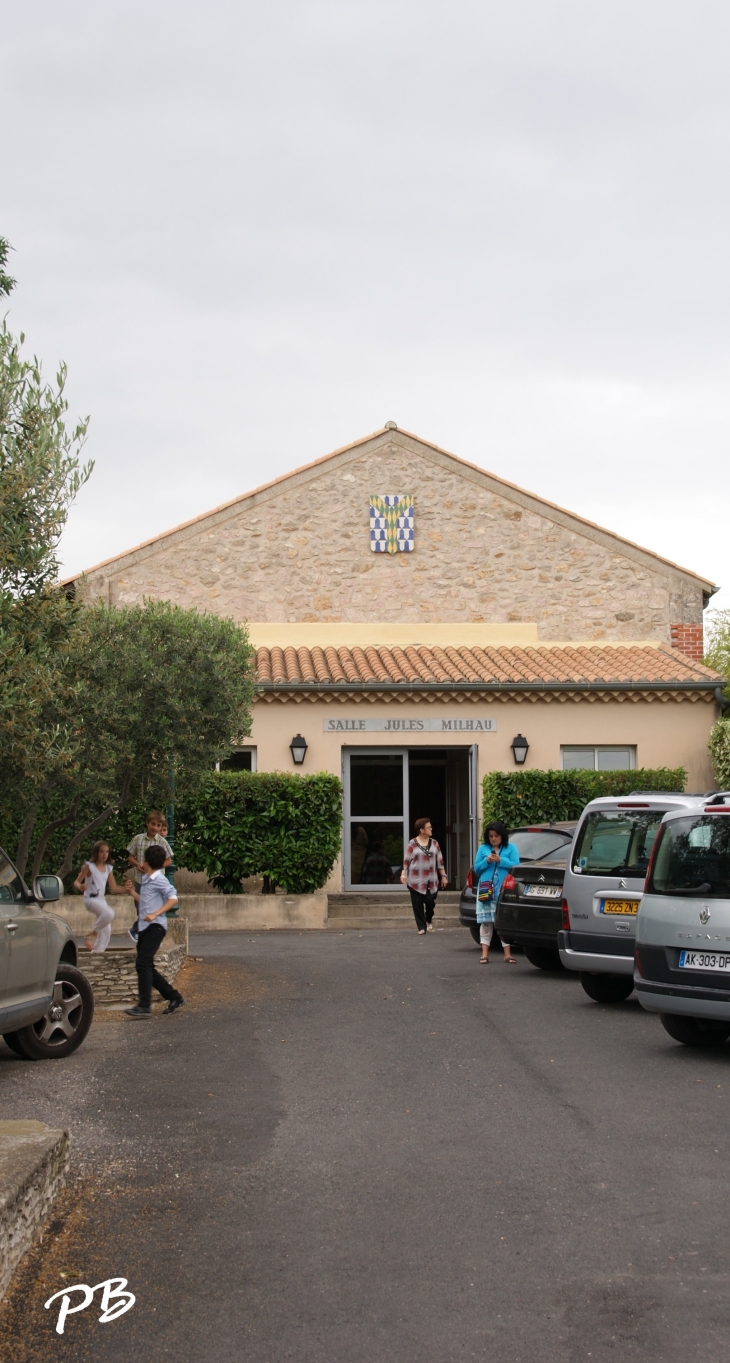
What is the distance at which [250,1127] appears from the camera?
6.92 meters

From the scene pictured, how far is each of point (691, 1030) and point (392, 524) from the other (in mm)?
17851

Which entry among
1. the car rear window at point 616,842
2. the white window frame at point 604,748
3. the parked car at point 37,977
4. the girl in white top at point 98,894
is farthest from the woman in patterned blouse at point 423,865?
the parked car at point 37,977

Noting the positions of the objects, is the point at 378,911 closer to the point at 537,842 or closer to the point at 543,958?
the point at 537,842

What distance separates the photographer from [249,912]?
20.0 metres

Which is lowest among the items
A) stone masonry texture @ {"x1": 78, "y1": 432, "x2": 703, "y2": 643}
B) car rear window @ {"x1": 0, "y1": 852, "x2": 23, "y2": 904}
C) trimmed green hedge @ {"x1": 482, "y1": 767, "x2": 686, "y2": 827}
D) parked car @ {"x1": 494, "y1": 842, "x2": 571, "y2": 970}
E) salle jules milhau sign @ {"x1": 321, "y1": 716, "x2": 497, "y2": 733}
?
parked car @ {"x1": 494, "y1": 842, "x2": 571, "y2": 970}

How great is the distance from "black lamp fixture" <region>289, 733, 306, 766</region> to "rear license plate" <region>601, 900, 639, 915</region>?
38.7 feet

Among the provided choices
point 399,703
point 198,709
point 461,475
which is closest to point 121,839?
point 399,703

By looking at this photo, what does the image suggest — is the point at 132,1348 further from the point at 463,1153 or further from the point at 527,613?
the point at 527,613

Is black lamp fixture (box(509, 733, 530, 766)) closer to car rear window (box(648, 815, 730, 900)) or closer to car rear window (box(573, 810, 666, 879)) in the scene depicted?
car rear window (box(573, 810, 666, 879))

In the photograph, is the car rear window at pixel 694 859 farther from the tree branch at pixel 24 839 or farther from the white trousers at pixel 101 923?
the white trousers at pixel 101 923

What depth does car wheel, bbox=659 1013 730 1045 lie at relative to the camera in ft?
30.4

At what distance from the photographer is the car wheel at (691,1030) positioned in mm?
9266

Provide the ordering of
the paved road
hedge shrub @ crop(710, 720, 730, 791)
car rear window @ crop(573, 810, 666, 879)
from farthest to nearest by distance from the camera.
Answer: hedge shrub @ crop(710, 720, 730, 791) < car rear window @ crop(573, 810, 666, 879) < the paved road

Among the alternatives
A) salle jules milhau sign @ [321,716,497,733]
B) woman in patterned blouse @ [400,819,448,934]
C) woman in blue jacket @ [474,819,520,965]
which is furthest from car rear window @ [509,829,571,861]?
salle jules milhau sign @ [321,716,497,733]
